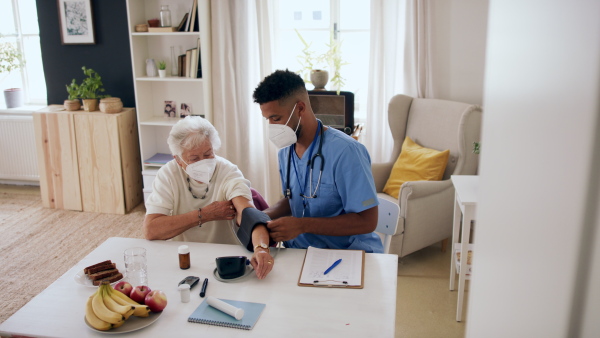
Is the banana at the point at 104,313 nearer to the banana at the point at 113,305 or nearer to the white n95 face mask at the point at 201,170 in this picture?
the banana at the point at 113,305

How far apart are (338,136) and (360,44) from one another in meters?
2.54

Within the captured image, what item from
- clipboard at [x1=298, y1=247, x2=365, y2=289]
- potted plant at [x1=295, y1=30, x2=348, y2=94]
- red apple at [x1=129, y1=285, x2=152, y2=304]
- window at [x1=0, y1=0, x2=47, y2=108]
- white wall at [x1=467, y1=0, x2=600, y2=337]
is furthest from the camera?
window at [x1=0, y1=0, x2=47, y2=108]

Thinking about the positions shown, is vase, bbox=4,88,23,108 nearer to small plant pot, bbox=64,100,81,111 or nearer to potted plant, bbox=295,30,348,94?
small plant pot, bbox=64,100,81,111

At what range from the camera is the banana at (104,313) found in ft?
4.85

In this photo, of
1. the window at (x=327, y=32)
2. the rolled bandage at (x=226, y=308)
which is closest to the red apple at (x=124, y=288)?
the rolled bandage at (x=226, y=308)

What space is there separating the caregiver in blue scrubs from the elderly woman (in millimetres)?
251

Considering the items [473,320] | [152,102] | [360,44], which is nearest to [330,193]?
[473,320]

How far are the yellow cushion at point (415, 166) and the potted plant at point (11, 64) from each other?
3.86m

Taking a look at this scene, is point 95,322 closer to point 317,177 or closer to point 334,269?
point 334,269

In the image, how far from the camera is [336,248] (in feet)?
7.27

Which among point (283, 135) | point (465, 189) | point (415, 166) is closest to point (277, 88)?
point (283, 135)

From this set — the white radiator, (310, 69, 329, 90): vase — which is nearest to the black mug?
(310, 69, 329, 90): vase

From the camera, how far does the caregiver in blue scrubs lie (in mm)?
2082

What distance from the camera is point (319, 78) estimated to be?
411 centimetres
